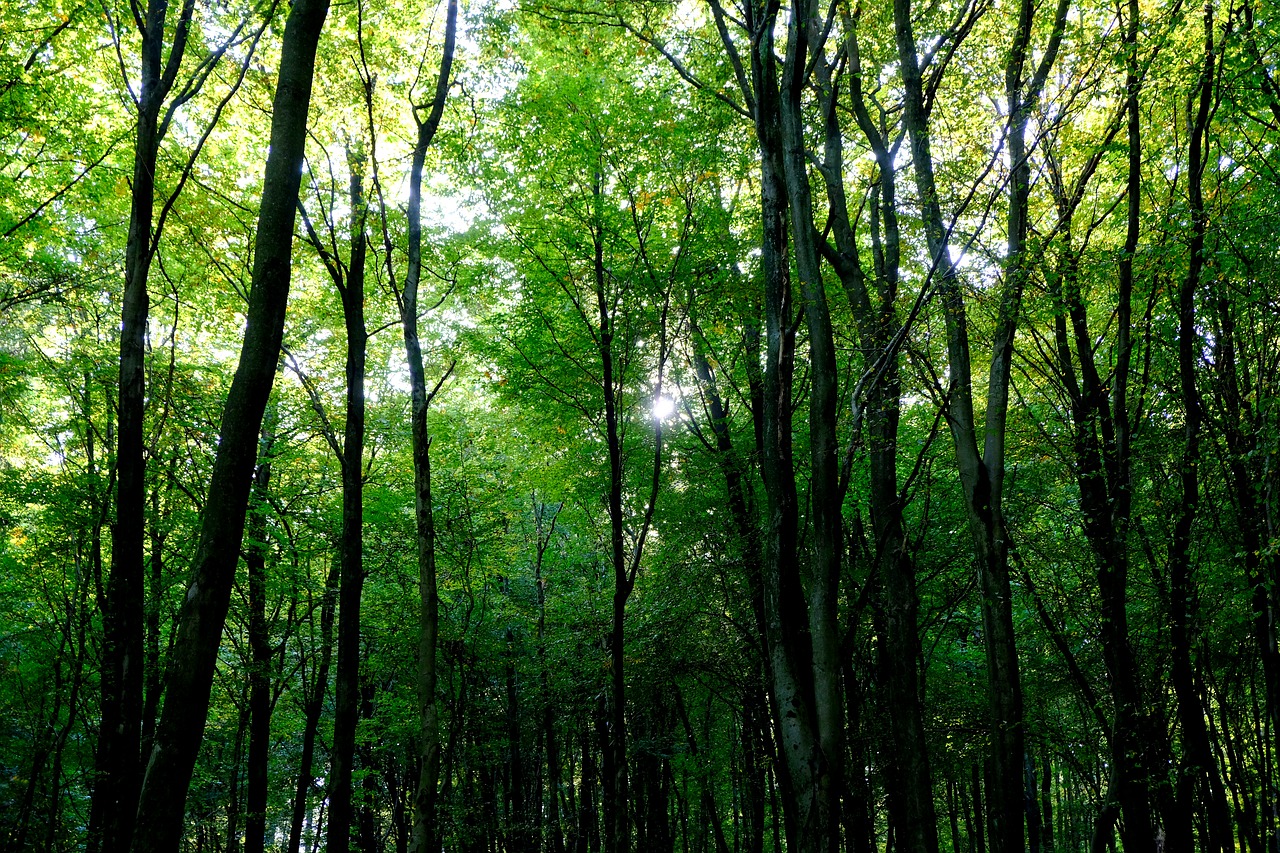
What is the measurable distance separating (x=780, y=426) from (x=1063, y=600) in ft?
27.3

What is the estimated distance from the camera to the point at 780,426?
5422 mm

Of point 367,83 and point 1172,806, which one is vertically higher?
point 367,83

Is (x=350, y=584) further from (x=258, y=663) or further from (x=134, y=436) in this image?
(x=258, y=663)

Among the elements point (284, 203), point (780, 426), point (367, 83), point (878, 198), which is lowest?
point (780, 426)

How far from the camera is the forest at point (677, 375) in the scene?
6328mm

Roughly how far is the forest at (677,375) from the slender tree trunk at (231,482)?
22mm

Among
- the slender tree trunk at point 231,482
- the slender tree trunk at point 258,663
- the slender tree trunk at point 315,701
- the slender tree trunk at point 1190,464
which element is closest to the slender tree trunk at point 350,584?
the slender tree trunk at point 231,482

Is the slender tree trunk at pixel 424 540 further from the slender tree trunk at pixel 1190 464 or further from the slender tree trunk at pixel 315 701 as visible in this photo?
the slender tree trunk at pixel 1190 464

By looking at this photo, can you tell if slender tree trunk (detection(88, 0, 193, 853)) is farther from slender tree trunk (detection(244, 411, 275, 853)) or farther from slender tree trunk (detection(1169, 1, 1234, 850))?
slender tree trunk (detection(1169, 1, 1234, 850))

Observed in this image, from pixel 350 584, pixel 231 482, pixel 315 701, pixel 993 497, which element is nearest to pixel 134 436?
pixel 350 584

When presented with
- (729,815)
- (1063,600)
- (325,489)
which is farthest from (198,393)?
(729,815)

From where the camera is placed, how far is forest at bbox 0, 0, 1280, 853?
249 inches

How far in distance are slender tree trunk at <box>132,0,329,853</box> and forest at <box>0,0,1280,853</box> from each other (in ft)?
0.07

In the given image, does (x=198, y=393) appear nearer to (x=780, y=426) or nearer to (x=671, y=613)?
(x=671, y=613)
